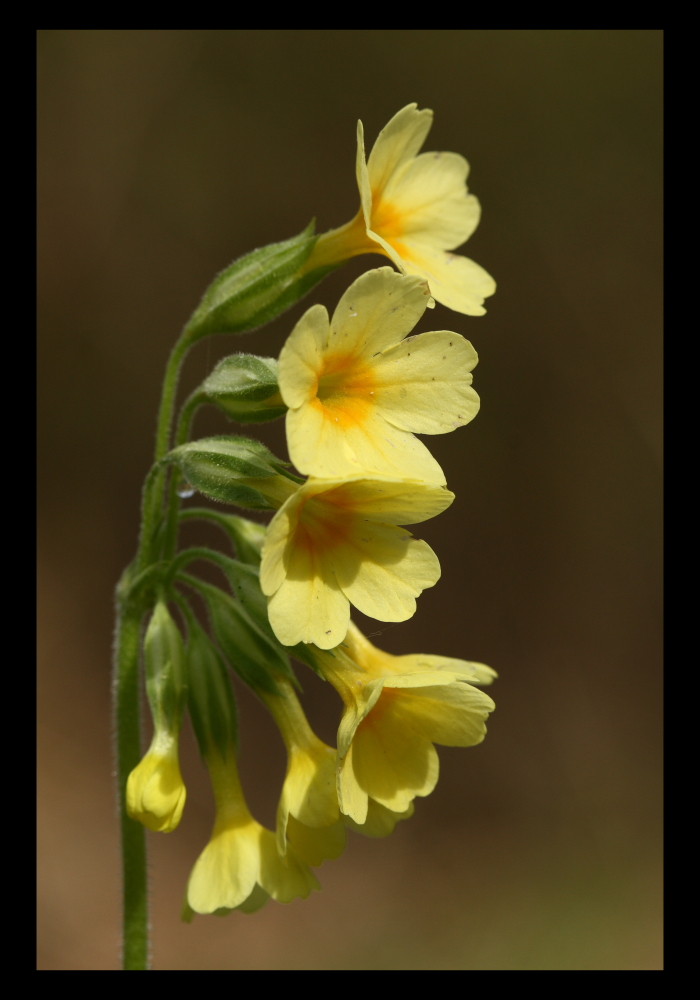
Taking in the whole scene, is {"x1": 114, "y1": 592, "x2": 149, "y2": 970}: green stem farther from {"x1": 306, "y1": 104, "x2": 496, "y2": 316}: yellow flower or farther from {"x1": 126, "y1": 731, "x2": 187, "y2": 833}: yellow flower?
{"x1": 306, "y1": 104, "x2": 496, "y2": 316}: yellow flower

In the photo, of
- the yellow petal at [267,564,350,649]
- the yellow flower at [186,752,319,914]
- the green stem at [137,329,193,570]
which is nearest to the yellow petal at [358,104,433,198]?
the green stem at [137,329,193,570]

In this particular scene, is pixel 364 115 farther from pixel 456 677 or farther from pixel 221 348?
pixel 456 677

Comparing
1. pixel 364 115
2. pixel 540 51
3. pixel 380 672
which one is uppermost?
pixel 540 51

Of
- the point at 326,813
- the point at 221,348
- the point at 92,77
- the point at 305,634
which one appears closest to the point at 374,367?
the point at 305,634

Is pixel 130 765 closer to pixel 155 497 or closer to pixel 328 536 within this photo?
pixel 155 497

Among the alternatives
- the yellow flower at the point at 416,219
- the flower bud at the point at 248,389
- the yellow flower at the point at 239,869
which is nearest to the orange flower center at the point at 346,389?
the flower bud at the point at 248,389

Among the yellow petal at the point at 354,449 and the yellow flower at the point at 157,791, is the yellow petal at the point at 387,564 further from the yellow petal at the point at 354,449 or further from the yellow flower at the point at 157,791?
the yellow flower at the point at 157,791
